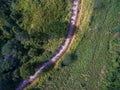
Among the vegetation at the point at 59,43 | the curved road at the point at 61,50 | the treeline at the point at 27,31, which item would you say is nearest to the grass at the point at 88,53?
the vegetation at the point at 59,43

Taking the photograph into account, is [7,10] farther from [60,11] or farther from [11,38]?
[60,11]

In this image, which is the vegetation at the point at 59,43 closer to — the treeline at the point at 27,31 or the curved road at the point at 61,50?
the treeline at the point at 27,31

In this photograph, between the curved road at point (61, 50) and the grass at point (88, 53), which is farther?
the curved road at point (61, 50)

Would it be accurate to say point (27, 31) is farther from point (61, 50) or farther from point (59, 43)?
point (61, 50)

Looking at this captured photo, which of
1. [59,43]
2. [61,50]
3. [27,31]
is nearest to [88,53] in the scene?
[61,50]

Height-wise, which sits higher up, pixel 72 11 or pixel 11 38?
pixel 72 11

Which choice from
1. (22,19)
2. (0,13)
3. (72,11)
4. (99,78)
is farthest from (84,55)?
(0,13)

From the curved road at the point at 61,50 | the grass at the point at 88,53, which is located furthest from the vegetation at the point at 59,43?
the curved road at the point at 61,50
